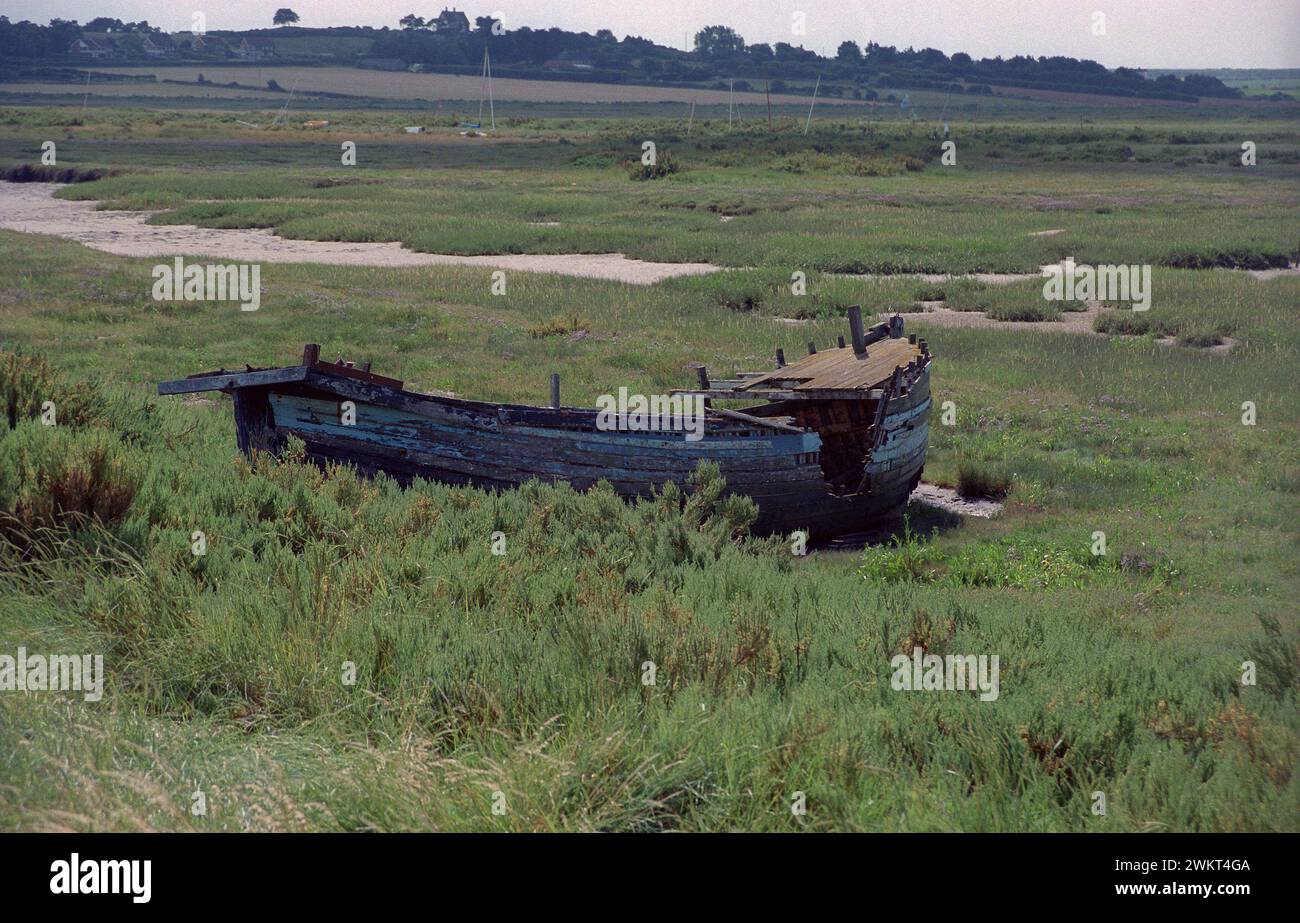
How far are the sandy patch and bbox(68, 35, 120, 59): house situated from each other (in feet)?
518

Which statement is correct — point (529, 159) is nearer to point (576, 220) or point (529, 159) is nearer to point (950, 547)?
point (576, 220)

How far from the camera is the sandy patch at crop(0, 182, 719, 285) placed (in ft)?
104

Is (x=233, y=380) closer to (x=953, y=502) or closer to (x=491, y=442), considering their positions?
(x=491, y=442)

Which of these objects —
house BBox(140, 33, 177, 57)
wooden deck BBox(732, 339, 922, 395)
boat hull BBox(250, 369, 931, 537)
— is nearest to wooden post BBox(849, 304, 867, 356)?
wooden deck BBox(732, 339, 922, 395)

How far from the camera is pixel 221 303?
985 inches

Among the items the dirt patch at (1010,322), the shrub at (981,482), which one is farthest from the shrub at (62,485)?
the dirt patch at (1010,322)

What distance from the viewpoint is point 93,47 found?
182750 millimetres

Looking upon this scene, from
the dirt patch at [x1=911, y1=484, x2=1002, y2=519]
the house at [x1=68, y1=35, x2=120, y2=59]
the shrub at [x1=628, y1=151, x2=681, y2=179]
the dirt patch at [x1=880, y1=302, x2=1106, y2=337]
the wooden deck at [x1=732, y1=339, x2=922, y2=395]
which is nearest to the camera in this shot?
the wooden deck at [x1=732, y1=339, x2=922, y2=395]

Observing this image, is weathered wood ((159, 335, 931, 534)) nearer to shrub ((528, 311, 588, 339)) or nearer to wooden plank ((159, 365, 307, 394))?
wooden plank ((159, 365, 307, 394))

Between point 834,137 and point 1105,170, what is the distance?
20972mm

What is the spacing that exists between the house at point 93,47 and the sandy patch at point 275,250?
15784 cm

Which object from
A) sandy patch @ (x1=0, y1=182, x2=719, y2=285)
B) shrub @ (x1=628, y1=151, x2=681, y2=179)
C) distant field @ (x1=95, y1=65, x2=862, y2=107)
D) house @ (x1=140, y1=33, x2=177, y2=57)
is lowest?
sandy patch @ (x1=0, y1=182, x2=719, y2=285)
